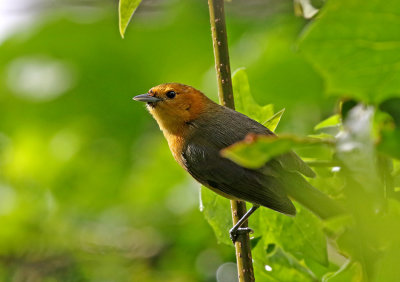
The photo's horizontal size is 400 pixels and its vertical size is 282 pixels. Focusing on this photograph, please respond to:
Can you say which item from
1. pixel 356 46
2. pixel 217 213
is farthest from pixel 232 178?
pixel 356 46

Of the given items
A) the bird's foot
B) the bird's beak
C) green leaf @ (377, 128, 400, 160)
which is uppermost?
green leaf @ (377, 128, 400, 160)

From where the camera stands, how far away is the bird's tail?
1.53m

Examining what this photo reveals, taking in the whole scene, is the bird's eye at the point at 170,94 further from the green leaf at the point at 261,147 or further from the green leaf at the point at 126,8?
the green leaf at the point at 261,147

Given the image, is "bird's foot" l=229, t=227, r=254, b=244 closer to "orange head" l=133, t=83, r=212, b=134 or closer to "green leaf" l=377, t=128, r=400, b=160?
"green leaf" l=377, t=128, r=400, b=160

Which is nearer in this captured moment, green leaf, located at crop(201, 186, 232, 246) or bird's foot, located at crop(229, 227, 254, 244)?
bird's foot, located at crop(229, 227, 254, 244)

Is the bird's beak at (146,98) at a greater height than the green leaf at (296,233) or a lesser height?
lesser

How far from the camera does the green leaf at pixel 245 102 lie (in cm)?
225

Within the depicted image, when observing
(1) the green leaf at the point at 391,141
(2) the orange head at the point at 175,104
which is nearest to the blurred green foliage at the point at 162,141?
(1) the green leaf at the point at 391,141

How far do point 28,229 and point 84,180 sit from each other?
52 cm

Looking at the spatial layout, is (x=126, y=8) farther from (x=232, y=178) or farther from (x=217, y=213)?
(x=232, y=178)

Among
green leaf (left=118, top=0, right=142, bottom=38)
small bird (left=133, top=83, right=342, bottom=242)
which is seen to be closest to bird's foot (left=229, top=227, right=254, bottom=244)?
small bird (left=133, top=83, right=342, bottom=242)

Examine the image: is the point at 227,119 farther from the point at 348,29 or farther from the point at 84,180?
the point at 348,29

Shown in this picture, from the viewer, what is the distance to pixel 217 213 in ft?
7.65

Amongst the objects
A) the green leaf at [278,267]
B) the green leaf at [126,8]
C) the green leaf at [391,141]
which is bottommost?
the green leaf at [278,267]
